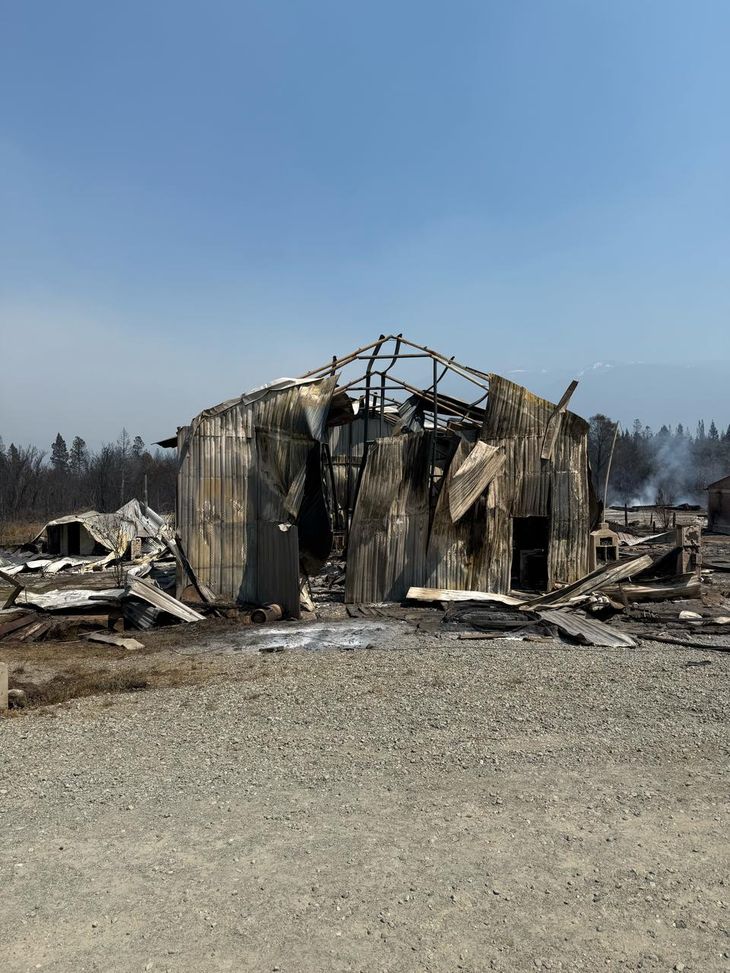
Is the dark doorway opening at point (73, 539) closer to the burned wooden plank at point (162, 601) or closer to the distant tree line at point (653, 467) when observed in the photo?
the burned wooden plank at point (162, 601)

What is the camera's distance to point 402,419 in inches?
859

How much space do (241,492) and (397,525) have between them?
4.09 metres

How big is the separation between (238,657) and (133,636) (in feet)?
9.85

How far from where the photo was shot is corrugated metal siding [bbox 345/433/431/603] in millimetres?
17703

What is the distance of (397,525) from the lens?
1791cm

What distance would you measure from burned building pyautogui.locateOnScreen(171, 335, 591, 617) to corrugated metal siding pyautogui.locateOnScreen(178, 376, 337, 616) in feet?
0.09

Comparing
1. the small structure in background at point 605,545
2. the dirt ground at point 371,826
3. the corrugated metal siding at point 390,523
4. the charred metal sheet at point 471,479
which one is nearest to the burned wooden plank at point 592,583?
the small structure in background at point 605,545

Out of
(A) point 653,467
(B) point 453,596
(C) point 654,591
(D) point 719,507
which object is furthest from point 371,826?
(A) point 653,467

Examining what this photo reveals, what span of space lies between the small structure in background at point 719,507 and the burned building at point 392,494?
26.5 metres

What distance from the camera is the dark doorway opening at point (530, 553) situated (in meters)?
19.0

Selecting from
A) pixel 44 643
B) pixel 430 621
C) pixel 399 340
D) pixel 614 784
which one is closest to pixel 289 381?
pixel 399 340

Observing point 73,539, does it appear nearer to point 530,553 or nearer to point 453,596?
point 453,596

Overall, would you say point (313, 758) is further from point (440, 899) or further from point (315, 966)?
point (315, 966)

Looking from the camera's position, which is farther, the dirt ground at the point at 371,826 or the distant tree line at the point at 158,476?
the distant tree line at the point at 158,476
